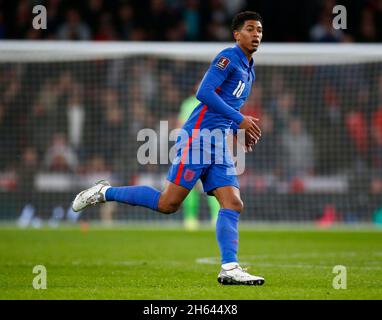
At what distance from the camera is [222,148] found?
23.4ft

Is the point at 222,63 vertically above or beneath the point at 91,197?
above

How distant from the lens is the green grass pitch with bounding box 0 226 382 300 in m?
6.36

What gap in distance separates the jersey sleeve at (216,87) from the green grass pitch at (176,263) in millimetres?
1351

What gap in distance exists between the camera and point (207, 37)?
17.7 metres

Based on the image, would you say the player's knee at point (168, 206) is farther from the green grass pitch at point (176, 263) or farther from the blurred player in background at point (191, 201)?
the blurred player in background at point (191, 201)

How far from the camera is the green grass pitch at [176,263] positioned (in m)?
6.36

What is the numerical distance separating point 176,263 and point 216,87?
100.0 inches
